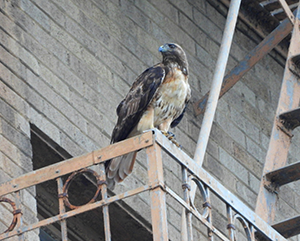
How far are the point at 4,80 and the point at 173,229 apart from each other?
6.77 feet

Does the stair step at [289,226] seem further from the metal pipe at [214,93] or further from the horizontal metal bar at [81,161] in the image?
the horizontal metal bar at [81,161]

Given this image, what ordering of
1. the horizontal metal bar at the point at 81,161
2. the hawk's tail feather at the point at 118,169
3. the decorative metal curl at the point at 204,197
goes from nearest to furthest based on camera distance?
the horizontal metal bar at the point at 81,161, the decorative metal curl at the point at 204,197, the hawk's tail feather at the point at 118,169

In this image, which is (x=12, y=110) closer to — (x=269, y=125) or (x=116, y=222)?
(x=116, y=222)

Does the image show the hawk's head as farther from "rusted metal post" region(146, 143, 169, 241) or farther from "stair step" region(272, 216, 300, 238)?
"rusted metal post" region(146, 143, 169, 241)

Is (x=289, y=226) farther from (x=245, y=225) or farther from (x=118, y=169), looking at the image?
(x=118, y=169)

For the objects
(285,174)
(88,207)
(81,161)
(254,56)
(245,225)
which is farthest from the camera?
(254,56)

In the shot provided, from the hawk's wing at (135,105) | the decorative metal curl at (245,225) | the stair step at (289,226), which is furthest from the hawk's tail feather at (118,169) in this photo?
the decorative metal curl at (245,225)

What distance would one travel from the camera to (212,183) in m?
5.43

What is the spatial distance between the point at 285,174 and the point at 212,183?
1.55m

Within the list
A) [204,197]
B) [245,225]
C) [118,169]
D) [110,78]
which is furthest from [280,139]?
[204,197]

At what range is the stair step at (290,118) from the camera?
7.23 metres

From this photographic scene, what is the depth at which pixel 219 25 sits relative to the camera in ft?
32.5

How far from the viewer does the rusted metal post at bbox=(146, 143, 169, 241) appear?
4.70 metres

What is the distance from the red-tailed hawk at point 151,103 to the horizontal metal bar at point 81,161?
5.00ft
